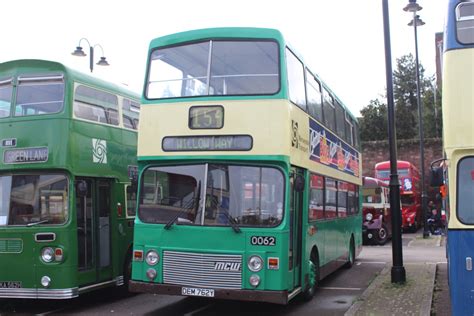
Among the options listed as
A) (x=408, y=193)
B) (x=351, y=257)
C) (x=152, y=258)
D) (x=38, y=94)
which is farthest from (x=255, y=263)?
(x=408, y=193)

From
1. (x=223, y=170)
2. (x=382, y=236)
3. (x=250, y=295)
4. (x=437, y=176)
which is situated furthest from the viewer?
(x=382, y=236)

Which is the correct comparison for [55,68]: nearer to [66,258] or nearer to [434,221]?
[66,258]

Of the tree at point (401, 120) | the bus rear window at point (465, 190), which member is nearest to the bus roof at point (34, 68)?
the bus rear window at point (465, 190)

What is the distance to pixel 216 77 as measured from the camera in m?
8.57

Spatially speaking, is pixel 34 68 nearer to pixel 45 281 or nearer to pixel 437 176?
pixel 45 281

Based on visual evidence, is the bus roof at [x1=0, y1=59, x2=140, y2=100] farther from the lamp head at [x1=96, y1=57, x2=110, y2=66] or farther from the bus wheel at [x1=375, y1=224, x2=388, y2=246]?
the bus wheel at [x1=375, y1=224, x2=388, y2=246]

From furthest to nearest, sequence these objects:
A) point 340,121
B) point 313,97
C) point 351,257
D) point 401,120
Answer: point 401,120 < point 351,257 < point 340,121 < point 313,97

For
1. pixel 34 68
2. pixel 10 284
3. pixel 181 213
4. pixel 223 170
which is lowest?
pixel 10 284

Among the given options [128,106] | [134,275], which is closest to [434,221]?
[128,106]

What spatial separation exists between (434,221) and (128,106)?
67.8ft

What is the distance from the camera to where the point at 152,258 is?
8.38 m

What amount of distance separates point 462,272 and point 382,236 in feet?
57.7

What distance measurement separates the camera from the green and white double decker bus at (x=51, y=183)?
9008 millimetres

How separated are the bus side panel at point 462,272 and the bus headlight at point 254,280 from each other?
272cm
